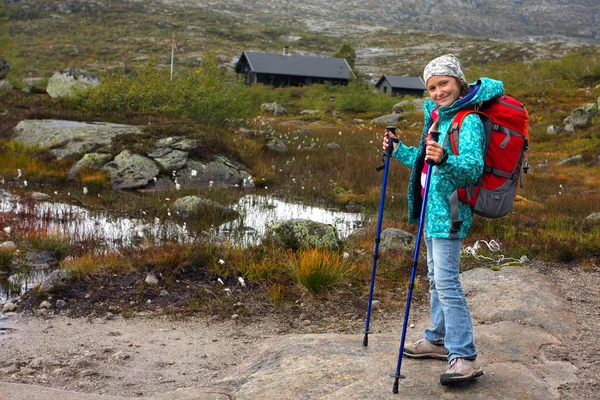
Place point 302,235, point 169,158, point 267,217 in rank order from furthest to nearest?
point 169,158
point 267,217
point 302,235

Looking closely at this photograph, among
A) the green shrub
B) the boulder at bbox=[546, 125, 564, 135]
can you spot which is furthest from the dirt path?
the boulder at bbox=[546, 125, 564, 135]

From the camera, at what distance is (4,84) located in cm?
3225

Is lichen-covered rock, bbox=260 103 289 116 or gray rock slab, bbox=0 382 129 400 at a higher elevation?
gray rock slab, bbox=0 382 129 400

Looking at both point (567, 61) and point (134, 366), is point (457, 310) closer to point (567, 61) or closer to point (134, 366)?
point (134, 366)

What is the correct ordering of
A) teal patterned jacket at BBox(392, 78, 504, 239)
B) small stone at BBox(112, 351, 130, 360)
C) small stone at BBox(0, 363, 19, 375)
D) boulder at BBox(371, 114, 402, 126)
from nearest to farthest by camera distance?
teal patterned jacket at BBox(392, 78, 504, 239)
small stone at BBox(0, 363, 19, 375)
small stone at BBox(112, 351, 130, 360)
boulder at BBox(371, 114, 402, 126)

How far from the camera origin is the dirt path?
492 cm

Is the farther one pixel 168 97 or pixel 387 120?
pixel 387 120

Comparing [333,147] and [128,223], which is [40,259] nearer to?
[128,223]

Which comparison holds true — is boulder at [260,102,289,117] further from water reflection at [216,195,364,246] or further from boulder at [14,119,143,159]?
water reflection at [216,195,364,246]

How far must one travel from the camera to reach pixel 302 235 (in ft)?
29.1

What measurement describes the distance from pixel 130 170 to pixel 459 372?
1357cm

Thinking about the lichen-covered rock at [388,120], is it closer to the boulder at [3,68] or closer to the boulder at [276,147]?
the boulder at [276,147]

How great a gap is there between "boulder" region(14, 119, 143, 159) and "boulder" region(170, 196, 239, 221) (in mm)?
6589

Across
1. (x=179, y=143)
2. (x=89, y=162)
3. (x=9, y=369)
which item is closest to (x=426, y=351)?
(x=9, y=369)
